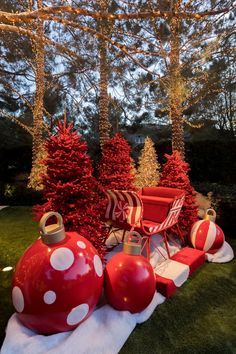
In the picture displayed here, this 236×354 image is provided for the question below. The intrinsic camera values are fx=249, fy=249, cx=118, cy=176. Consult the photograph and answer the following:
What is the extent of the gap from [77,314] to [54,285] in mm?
324

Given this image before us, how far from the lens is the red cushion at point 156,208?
345cm

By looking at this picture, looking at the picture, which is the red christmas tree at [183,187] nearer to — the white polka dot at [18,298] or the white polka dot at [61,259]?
the white polka dot at [61,259]

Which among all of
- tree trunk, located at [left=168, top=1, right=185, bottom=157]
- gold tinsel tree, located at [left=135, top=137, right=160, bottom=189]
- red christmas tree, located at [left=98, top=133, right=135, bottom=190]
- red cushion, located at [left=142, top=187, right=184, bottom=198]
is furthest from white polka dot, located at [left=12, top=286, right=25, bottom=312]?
gold tinsel tree, located at [left=135, top=137, right=160, bottom=189]

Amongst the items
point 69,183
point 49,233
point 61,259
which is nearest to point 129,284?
point 61,259

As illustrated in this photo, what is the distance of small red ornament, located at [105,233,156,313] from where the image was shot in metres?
2.21

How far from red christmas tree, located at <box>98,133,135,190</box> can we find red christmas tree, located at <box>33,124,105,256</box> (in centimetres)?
171

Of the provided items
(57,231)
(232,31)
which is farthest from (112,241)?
(232,31)

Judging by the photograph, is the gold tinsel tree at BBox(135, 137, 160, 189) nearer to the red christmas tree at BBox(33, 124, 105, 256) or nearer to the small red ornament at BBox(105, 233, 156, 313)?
the red christmas tree at BBox(33, 124, 105, 256)

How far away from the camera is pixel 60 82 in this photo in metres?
10.2

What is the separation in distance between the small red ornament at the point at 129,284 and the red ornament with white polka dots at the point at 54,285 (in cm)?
25

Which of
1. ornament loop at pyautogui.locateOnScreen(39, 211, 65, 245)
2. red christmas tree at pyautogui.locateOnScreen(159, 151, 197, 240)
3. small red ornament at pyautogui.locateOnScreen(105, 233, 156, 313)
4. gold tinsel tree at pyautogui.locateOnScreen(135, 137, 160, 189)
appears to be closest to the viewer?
ornament loop at pyautogui.locateOnScreen(39, 211, 65, 245)

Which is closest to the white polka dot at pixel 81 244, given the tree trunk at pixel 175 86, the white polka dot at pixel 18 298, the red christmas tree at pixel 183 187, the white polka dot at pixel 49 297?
the white polka dot at pixel 49 297

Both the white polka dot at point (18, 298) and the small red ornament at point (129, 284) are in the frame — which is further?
the small red ornament at point (129, 284)

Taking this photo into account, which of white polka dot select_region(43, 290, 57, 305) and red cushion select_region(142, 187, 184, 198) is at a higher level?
red cushion select_region(142, 187, 184, 198)
